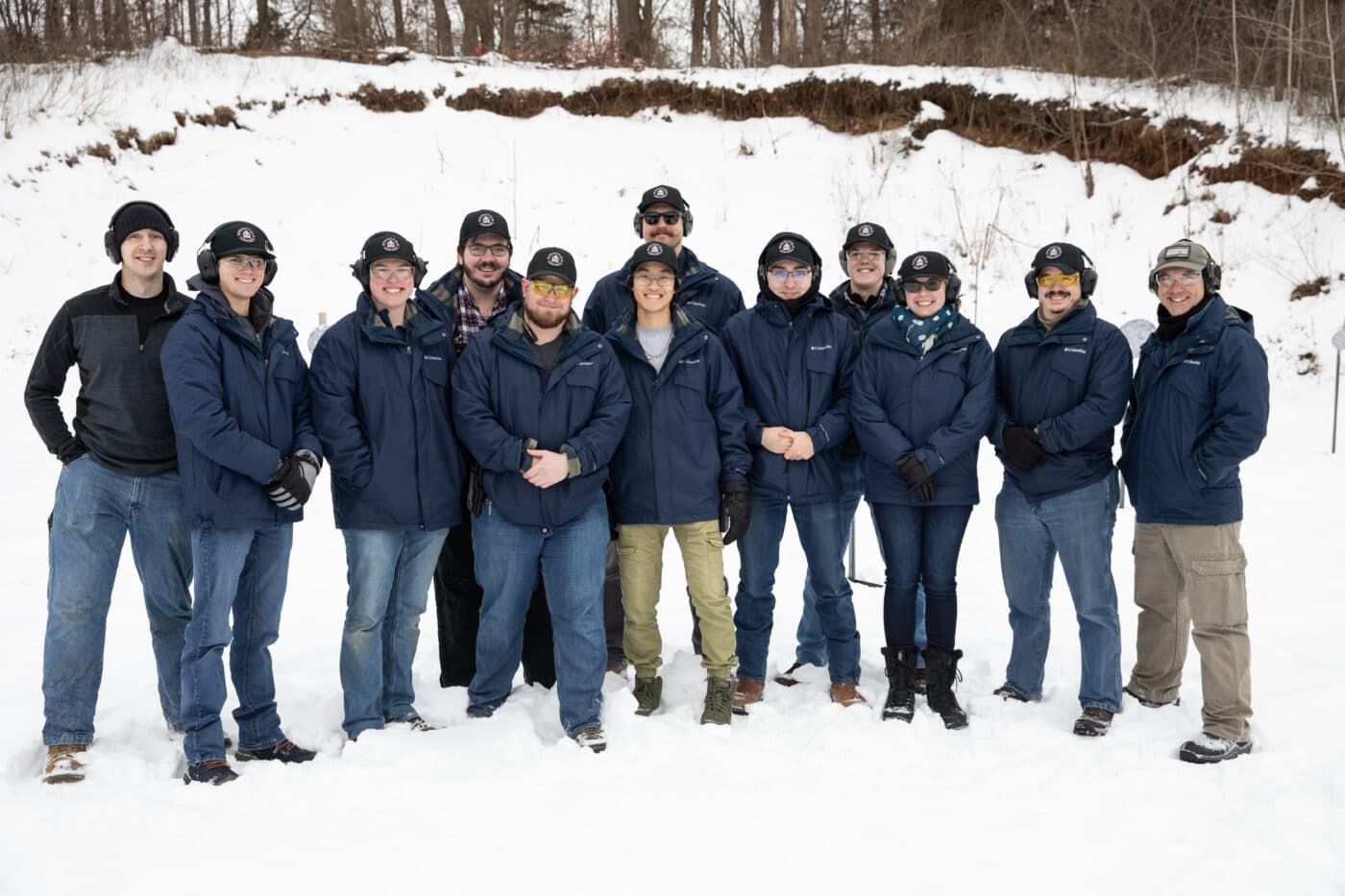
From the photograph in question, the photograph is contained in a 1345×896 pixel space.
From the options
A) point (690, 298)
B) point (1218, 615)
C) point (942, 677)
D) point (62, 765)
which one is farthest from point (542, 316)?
point (1218, 615)

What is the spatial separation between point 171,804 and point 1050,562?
3.82m

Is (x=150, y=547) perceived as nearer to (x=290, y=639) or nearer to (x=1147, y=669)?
(x=290, y=639)

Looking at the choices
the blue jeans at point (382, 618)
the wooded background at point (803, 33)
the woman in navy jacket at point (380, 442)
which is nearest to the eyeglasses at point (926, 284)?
the woman in navy jacket at point (380, 442)

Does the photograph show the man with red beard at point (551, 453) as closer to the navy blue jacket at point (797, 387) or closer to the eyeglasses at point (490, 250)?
the eyeglasses at point (490, 250)

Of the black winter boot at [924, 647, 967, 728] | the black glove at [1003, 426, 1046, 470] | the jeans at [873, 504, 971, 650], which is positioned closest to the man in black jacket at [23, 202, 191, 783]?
the jeans at [873, 504, 971, 650]

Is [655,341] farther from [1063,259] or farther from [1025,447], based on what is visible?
[1063,259]

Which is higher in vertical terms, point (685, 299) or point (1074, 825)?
point (685, 299)

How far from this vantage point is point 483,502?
14.4ft

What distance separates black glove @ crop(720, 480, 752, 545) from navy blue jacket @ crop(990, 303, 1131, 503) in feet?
3.96

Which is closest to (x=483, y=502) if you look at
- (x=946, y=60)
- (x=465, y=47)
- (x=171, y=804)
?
(x=171, y=804)

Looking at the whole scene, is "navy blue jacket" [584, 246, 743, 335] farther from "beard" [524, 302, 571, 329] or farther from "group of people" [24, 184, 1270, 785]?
"beard" [524, 302, 571, 329]

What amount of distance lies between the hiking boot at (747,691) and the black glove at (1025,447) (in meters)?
1.63

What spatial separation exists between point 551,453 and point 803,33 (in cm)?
1726

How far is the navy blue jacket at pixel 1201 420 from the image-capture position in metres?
4.01
